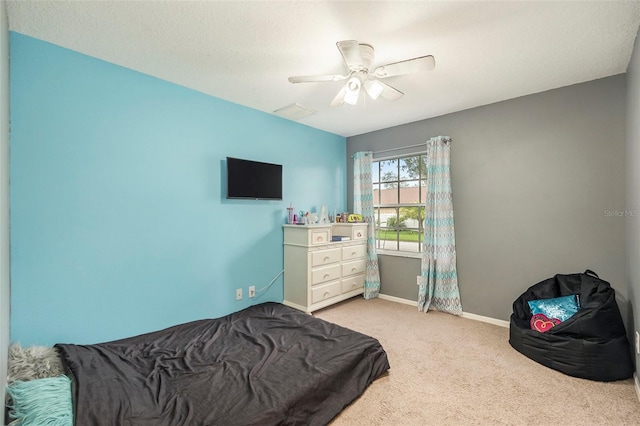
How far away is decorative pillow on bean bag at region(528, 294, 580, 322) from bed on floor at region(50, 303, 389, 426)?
1.52m

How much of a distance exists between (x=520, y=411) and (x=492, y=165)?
237 cm

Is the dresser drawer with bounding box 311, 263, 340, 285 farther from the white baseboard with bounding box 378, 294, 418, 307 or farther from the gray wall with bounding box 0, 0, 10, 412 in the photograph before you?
the gray wall with bounding box 0, 0, 10, 412

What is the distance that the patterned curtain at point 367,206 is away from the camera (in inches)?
163

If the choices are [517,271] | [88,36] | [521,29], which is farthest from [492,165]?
[88,36]

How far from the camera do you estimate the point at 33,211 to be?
80.0 inches

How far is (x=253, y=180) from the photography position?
329 cm

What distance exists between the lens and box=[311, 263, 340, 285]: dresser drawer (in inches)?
136

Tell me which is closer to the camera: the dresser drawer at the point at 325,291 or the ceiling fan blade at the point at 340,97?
the ceiling fan blade at the point at 340,97

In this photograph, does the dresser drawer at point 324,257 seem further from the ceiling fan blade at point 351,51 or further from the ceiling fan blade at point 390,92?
the ceiling fan blade at point 351,51

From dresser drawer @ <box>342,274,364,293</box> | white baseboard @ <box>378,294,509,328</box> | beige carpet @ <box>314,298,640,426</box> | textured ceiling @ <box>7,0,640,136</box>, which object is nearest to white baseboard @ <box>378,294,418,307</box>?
white baseboard @ <box>378,294,509,328</box>

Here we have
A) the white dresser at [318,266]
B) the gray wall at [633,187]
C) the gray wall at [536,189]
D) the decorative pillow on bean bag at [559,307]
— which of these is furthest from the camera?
the white dresser at [318,266]

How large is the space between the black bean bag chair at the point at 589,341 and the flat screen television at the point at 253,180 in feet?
9.26

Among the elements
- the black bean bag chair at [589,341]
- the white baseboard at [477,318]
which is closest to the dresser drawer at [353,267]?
the white baseboard at [477,318]

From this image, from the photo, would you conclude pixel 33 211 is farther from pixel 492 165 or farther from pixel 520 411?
pixel 492 165
